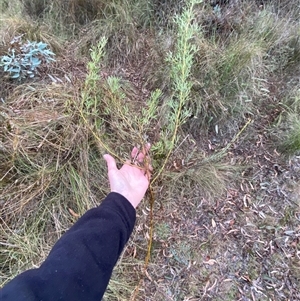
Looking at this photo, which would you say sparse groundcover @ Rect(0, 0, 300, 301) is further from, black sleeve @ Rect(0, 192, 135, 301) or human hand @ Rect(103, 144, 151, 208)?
black sleeve @ Rect(0, 192, 135, 301)

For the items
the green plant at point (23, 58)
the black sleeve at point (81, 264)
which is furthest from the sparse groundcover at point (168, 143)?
the black sleeve at point (81, 264)

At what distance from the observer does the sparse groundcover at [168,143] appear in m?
1.83

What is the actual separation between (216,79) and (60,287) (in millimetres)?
1635

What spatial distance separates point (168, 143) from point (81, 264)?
705 mm

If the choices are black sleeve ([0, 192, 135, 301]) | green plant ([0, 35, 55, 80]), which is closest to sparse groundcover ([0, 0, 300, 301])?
green plant ([0, 35, 55, 80])

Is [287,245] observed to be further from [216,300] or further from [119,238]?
Result: [119,238]

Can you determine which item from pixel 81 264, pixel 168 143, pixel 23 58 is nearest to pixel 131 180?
pixel 168 143

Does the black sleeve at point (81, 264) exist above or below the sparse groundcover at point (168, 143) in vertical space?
above

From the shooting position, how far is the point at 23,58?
78.5 inches

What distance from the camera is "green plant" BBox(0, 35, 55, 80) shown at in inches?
77.4

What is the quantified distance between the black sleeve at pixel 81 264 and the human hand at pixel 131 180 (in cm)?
16

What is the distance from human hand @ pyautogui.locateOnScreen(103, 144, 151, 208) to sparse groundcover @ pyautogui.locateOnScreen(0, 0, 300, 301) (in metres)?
0.15

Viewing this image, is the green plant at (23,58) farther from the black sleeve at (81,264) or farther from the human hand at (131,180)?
the black sleeve at (81,264)

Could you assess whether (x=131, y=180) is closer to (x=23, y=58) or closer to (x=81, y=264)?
(x=81, y=264)
